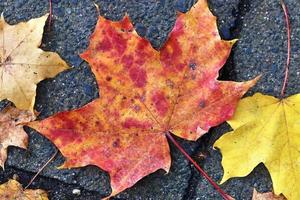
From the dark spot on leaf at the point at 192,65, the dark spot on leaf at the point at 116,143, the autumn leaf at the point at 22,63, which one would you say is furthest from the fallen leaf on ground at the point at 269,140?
the autumn leaf at the point at 22,63

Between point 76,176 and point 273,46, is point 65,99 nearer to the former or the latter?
point 76,176

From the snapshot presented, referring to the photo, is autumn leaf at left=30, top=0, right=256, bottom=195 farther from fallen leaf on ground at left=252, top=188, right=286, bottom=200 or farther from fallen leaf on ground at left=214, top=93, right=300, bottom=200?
fallen leaf on ground at left=252, top=188, right=286, bottom=200

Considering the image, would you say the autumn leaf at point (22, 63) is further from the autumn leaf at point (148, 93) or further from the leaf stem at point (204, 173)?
the leaf stem at point (204, 173)

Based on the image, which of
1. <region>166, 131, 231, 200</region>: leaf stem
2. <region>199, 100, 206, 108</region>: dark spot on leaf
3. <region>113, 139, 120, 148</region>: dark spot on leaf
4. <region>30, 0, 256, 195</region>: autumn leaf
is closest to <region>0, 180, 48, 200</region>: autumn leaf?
<region>30, 0, 256, 195</region>: autumn leaf

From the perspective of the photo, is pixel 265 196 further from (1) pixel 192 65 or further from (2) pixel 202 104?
(1) pixel 192 65

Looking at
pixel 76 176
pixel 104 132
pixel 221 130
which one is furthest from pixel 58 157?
pixel 221 130

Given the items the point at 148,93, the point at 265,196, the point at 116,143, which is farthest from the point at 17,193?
the point at 265,196
